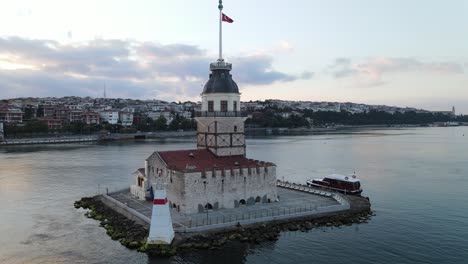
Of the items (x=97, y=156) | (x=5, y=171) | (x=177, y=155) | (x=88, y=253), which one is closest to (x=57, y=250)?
(x=88, y=253)

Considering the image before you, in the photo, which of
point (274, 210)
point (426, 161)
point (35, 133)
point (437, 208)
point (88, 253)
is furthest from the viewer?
point (35, 133)

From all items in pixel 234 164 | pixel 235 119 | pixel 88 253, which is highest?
pixel 235 119

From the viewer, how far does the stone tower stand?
108ft

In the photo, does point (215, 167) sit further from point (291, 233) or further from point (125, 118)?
point (125, 118)

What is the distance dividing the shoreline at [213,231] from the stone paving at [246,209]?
86cm

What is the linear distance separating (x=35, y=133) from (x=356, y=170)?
88465 millimetres

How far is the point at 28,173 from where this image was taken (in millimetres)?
55125

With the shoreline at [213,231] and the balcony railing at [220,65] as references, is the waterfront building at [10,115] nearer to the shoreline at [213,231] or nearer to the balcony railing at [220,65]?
the shoreline at [213,231]

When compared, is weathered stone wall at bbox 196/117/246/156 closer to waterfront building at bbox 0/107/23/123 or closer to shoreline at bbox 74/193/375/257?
shoreline at bbox 74/193/375/257

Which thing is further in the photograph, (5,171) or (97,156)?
(97,156)

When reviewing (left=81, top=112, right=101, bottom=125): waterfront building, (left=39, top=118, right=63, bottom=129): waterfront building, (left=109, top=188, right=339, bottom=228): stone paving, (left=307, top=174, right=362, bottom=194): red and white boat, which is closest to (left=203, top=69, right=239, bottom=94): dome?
(left=109, top=188, right=339, bottom=228): stone paving

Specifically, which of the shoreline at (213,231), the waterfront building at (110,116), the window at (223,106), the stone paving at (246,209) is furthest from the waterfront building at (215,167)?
the waterfront building at (110,116)

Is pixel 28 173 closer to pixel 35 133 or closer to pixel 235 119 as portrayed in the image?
pixel 235 119

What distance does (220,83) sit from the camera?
3347cm
